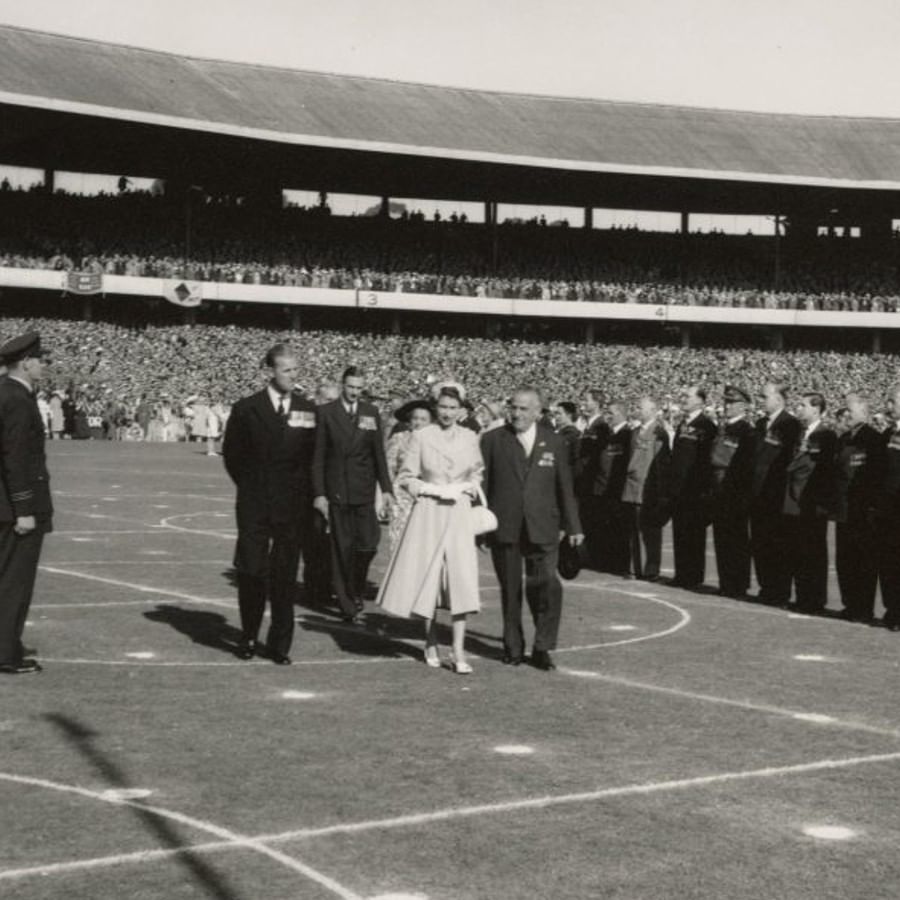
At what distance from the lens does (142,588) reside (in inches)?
574

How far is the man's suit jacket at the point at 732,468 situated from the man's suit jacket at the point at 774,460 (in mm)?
182

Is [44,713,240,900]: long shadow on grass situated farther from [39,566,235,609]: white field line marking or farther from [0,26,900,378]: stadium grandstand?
[0,26,900,378]: stadium grandstand

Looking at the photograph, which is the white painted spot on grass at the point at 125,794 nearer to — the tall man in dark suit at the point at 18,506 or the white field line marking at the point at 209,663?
the tall man in dark suit at the point at 18,506

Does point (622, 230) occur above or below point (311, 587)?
above

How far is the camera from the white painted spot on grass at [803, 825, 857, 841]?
661cm

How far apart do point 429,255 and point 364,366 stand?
27.9ft

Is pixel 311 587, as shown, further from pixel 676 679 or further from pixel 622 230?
pixel 622 230

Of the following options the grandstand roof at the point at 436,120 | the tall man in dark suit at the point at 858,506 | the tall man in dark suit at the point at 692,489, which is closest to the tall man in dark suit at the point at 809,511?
the tall man in dark suit at the point at 858,506

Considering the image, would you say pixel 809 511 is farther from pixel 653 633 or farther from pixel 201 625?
pixel 201 625

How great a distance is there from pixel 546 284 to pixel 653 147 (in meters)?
6.07

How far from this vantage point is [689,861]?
20.5ft

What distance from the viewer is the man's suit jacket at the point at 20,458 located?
10.0 meters

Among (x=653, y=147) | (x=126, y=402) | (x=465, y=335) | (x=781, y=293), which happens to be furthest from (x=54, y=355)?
(x=781, y=293)

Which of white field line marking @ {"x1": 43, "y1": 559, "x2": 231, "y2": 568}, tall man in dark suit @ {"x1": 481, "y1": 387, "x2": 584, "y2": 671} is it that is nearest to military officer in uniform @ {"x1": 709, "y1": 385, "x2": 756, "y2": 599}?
tall man in dark suit @ {"x1": 481, "y1": 387, "x2": 584, "y2": 671}
